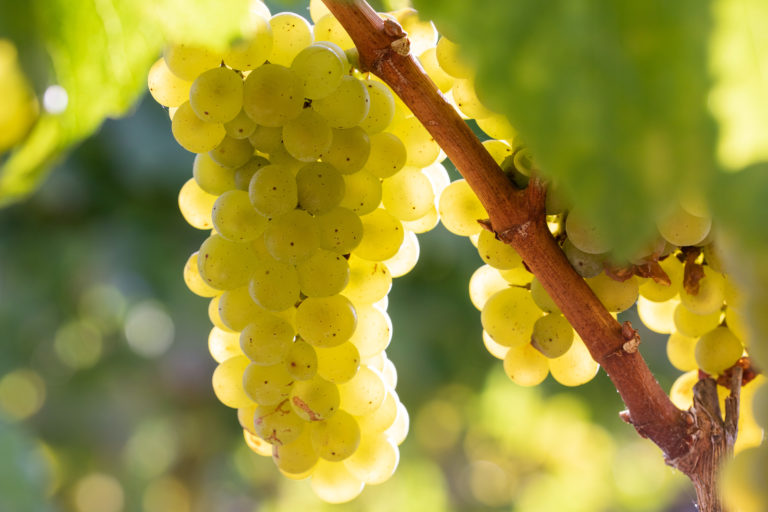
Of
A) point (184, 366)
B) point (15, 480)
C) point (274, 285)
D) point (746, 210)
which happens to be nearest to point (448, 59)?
point (274, 285)

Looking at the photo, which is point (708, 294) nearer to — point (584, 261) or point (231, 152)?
point (584, 261)

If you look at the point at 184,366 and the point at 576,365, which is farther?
the point at 184,366

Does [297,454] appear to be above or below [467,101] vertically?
below

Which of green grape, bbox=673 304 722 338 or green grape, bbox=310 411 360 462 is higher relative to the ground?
green grape, bbox=673 304 722 338

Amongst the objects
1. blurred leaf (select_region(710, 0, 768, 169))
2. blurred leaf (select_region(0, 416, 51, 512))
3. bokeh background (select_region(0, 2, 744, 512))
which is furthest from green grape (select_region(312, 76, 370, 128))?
bokeh background (select_region(0, 2, 744, 512))

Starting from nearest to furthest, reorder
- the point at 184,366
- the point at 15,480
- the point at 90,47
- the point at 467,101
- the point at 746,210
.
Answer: the point at 746,210
the point at 90,47
the point at 467,101
the point at 15,480
the point at 184,366

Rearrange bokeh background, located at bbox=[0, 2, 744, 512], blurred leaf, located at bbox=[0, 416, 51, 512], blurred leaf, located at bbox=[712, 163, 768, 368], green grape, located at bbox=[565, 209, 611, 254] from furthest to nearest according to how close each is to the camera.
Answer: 1. bokeh background, located at bbox=[0, 2, 744, 512]
2. blurred leaf, located at bbox=[0, 416, 51, 512]
3. green grape, located at bbox=[565, 209, 611, 254]
4. blurred leaf, located at bbox=[712, 163, 768, 368]

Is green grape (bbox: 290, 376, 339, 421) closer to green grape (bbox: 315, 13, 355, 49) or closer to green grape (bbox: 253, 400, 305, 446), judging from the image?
green grape (bbox: 253, 400, 305, 446)

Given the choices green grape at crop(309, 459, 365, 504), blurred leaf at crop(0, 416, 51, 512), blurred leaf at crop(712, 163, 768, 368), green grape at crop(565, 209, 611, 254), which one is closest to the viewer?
blurred leaf at crop(712, 163, 768, 368)

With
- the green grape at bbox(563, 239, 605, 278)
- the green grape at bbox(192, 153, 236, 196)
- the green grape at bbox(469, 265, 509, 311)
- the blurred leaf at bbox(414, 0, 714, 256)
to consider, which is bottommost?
the green grape at bbox(192, 153, 236, 196)
